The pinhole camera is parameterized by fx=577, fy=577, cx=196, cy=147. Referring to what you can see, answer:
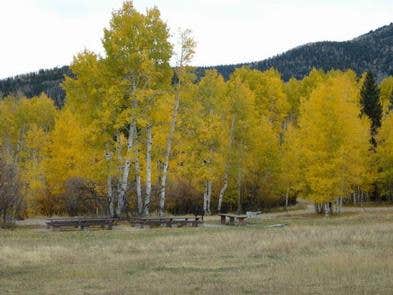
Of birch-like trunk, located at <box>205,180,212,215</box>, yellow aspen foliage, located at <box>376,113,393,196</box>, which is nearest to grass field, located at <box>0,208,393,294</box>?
birch-like trunk, located at <box>205,180,212,215</box>

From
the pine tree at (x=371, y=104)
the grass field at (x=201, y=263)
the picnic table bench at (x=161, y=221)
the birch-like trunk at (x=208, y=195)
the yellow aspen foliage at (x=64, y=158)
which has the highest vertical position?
the pine tree at (x=371, y=104)

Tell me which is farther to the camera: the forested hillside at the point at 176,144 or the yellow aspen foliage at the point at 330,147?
the yellow aspen foliage at the point at 330,147

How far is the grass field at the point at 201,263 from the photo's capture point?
46.1 ft

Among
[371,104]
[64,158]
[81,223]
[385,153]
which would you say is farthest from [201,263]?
[371,104]

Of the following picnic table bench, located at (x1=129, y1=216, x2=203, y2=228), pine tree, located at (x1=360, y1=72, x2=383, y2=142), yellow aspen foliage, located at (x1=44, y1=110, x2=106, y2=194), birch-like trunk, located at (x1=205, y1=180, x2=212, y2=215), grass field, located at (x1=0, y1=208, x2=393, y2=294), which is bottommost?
grass field, located at (x1=0, y1=208, x2=393, y2=294)

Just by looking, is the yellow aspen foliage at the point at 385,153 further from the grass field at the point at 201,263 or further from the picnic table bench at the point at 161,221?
the picnic table bench at the point at 161,221

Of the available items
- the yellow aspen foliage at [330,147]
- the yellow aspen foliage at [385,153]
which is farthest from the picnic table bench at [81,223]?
the yellow aspen foliage at [385,153]

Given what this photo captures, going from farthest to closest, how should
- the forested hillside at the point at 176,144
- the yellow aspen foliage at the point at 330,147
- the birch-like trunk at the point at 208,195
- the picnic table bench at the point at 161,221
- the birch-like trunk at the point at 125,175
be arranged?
the birch-like trunk at the point at 208,195 < the yellow aspen foliage at the point at 330,147 < the forested hillside at the point at 176,144 < the birch-like trunk at the point at 125,175 < the picnic table bench at the point at 161,221

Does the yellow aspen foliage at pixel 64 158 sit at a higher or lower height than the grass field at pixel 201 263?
higher

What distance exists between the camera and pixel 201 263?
1820 centimetres

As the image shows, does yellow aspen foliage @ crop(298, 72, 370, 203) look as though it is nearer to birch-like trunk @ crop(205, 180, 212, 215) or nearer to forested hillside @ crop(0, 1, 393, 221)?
forested hillside @ crop(0, 1, 393, 221)

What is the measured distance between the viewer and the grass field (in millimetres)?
14062

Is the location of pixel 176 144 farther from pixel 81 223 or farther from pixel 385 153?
pixel 385 153

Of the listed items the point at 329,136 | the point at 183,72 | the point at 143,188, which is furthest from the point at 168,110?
the point at 329,136
